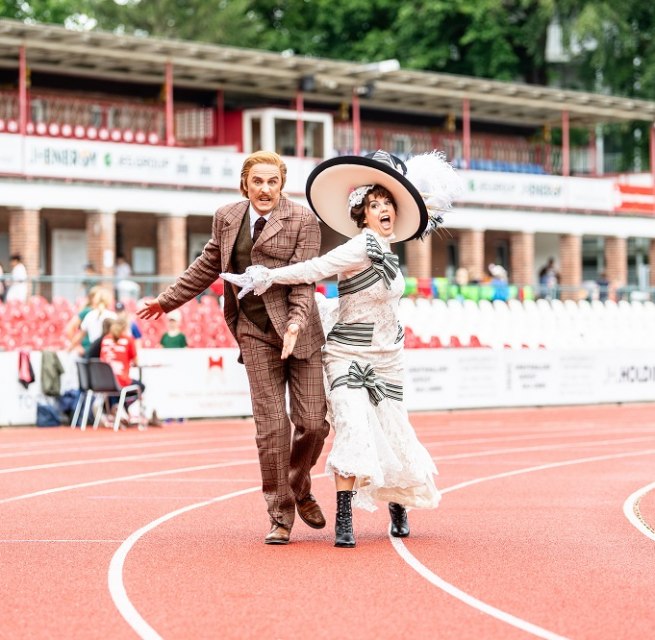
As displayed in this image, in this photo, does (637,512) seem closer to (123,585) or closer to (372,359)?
(372,359)

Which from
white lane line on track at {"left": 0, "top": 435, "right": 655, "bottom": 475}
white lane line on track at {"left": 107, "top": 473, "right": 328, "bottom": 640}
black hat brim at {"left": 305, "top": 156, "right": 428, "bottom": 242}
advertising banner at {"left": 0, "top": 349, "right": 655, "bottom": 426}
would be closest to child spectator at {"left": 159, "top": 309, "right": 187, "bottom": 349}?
advertising banner at {"left": 0, "top": 349, "right": 655, "bottom": 426}

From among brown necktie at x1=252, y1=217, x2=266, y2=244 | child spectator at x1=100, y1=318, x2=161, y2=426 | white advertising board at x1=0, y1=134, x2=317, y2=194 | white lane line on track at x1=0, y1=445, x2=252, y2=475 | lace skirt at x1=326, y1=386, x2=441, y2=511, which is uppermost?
white advertising board at x1=0, y1=134, x2=317, y2=194

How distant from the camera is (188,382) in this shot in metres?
23.8

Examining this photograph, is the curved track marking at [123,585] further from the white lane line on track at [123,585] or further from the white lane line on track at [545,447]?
the white lane line on track at [545,447]

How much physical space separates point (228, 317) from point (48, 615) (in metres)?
2.90

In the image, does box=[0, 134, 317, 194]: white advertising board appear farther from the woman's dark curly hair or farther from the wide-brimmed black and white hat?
the woman's dark curly hair

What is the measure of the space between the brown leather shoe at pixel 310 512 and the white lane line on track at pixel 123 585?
1.00 m

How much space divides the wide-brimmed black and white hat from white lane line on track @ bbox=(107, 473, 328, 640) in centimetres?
228

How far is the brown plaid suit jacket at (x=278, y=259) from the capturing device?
973 cm

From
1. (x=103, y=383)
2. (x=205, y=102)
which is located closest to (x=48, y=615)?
(x=103, y=383)

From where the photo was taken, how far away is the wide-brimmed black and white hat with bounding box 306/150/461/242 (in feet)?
32.7

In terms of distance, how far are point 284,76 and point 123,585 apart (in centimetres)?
3415

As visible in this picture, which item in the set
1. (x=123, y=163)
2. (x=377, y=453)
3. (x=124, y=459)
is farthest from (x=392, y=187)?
(x=123, y=163)

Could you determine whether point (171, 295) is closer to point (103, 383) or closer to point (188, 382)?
Result: point (103, 383)
